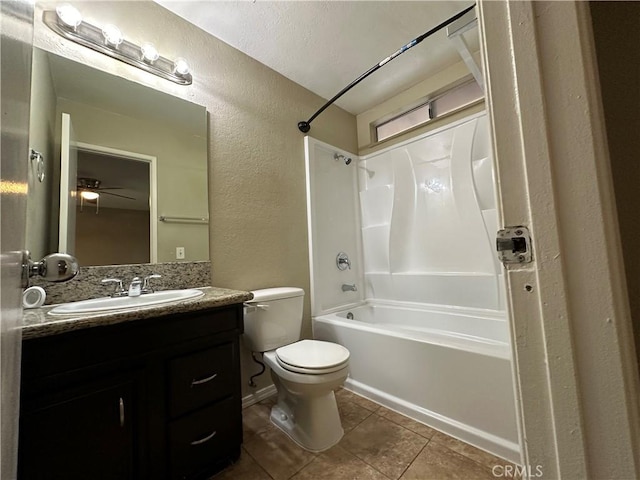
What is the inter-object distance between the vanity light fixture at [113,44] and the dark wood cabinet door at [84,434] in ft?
5.03

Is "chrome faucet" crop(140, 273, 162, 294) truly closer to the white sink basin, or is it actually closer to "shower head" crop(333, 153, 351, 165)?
the white sink basin

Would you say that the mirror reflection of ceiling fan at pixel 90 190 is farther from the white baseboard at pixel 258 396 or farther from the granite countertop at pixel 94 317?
the white baseboard at pixel 258 396

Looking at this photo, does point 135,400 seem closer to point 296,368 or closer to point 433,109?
point 296,368

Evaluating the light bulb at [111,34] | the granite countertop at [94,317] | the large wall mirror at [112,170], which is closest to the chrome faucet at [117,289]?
the large wall mirror at [112,170]

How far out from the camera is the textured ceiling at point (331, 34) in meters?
1.57

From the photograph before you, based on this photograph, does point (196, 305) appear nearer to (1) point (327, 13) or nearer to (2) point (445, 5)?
→ (1) point (327, 13)

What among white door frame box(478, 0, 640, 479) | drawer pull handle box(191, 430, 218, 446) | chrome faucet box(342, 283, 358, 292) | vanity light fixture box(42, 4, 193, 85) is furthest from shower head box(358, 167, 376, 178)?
drawer pull handle box(191, 430, 218, 446)

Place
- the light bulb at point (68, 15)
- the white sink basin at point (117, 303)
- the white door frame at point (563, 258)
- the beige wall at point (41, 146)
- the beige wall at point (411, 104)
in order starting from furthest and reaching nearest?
the beige wall at point (411, 104) → the light bulb at point (68, 15) → the beige wall at point (41, 146) → the white sink basin at point (117, 303) → the white door frame at point (563, 258)

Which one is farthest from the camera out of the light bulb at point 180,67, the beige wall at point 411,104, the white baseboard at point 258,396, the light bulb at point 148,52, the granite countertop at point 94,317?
the beige wall at point 411,104

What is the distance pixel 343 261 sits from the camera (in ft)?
8.07

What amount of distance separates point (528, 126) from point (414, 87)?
2330 mm

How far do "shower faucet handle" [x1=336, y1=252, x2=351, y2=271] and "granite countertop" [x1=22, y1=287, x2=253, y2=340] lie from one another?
4.59ft

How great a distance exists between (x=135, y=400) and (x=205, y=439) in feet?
1.16

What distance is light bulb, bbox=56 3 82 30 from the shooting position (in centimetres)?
118
